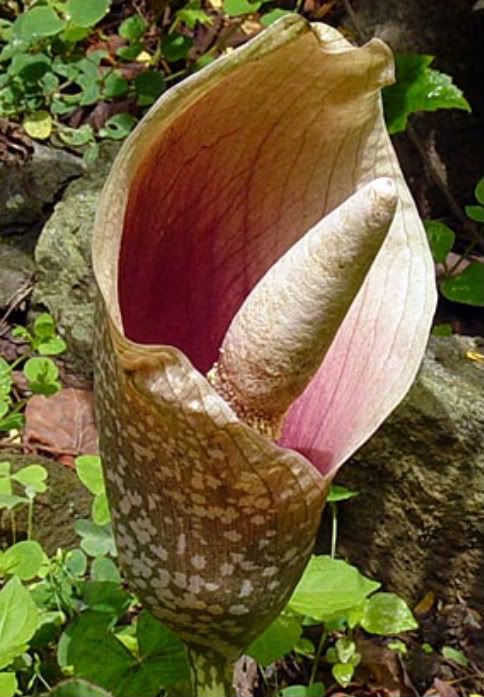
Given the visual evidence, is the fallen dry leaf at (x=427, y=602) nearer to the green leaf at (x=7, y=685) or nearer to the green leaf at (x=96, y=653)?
the green leaf at (x=96, y=653)

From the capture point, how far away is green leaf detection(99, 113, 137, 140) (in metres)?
2.22

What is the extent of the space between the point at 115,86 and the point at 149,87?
82 mm

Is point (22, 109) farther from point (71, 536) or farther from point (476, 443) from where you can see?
point (476, 443)

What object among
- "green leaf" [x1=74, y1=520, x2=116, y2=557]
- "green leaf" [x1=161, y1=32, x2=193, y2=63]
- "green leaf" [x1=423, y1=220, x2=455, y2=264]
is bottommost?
"green leaf" [x1=74, y1=520, x2=116, y2=557]

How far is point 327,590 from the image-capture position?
128cm

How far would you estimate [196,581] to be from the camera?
89 centimetres

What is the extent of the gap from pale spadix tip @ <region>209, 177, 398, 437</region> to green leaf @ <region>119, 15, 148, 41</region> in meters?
1.62

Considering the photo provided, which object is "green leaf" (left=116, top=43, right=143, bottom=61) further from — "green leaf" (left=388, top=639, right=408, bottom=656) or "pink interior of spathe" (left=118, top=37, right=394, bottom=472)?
"pink interior of spathe" (left=118, top=37, right=394, bottom=472)

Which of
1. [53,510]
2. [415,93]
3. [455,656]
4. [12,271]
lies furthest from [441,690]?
[12,271]

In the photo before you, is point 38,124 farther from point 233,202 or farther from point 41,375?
point 233,202

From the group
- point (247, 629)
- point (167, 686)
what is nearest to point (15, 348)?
point (167, 686)

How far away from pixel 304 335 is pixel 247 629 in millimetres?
232

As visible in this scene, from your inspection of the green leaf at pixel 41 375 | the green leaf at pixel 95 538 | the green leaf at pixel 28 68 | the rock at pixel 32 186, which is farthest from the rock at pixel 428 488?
the green leaf at pixel 28 68

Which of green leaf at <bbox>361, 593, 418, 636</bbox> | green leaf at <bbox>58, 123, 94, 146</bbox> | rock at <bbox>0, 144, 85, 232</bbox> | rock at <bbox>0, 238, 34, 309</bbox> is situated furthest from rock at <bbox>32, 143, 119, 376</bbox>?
green leaf at <bbox>361, 593, 418, 636</bbox>
